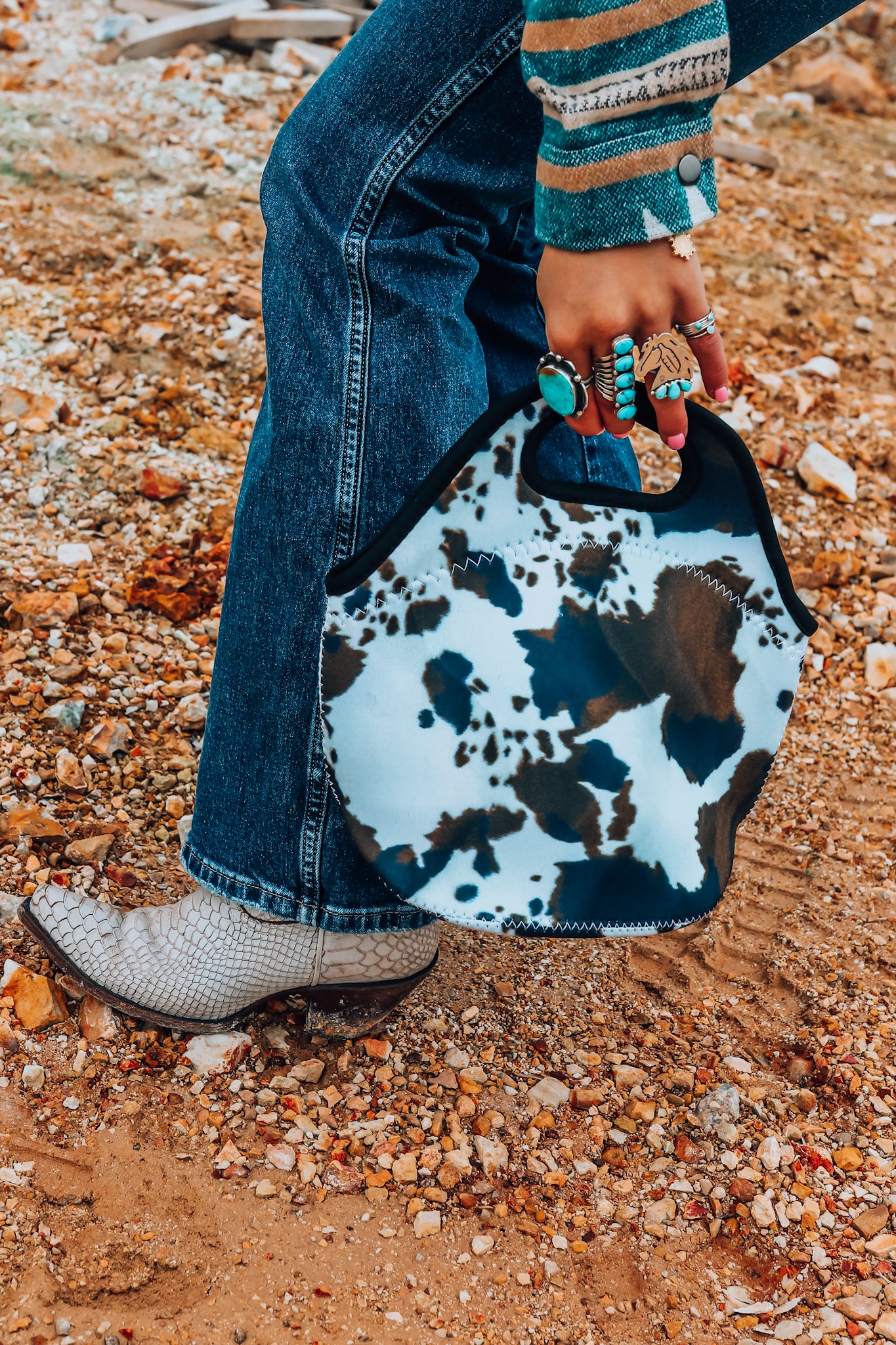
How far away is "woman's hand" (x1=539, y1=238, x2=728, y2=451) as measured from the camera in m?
1.02

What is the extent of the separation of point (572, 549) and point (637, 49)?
0.49 meters

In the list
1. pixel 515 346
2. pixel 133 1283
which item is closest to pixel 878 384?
pixel 515 346

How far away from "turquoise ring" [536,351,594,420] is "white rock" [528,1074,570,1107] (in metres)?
0.92

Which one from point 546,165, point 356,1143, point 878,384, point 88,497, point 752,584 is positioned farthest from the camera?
point 878,384

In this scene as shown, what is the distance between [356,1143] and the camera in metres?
1.42

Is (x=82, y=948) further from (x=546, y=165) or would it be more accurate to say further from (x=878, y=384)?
(x=878, y=384)

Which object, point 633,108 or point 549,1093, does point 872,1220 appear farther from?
point 633,108

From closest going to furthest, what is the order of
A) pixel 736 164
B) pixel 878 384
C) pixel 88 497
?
pixel 88 497 → pixel 878 384 → pixel 736 164

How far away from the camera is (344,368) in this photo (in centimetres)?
125

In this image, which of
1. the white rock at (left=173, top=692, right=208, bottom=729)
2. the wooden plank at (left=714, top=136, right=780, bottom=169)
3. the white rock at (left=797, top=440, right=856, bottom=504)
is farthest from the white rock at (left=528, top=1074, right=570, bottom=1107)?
the wooden plank at (left=714, top=136, right=780, bottom=169)

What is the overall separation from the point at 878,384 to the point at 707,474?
83.8 inches

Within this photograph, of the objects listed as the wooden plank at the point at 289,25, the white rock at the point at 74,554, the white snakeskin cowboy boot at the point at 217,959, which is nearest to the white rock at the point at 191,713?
the white rock at the point at 74,554

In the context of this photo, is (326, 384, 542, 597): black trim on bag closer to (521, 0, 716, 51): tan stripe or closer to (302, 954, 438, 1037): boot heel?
(521, 0, 716, 51): tan stripe

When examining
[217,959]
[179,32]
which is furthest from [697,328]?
[179,32]
